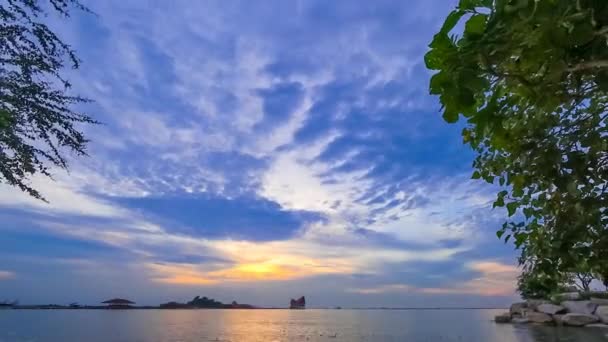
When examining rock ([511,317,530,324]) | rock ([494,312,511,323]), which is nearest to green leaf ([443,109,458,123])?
rock ([511,317,530,324])

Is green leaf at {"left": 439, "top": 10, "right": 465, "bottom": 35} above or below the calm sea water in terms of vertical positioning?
above

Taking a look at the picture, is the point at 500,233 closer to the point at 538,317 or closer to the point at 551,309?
the point at 551,309

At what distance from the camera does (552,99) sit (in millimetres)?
2172

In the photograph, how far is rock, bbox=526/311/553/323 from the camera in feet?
127

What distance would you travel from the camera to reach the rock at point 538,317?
3863cm

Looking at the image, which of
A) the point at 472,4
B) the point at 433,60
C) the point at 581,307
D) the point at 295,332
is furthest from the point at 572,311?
the point at 472,4

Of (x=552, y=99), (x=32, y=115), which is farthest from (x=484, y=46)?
(x=32, y=115)

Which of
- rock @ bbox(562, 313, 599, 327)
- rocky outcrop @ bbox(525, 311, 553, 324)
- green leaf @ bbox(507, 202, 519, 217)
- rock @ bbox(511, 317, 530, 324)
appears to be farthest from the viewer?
rock @ bbox(511, 317, 530, 324)

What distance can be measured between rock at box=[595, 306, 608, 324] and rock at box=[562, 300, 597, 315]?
0.73m

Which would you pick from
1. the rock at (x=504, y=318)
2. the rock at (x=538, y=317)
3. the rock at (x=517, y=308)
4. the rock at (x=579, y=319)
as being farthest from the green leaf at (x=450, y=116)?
the rock at (x=504, y=318)

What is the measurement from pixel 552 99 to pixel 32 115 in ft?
28.1

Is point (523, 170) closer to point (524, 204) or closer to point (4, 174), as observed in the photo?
point (524, 204)

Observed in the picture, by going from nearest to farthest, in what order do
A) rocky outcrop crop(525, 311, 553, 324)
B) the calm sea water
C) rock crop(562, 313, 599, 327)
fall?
the calm sea water < rock crop(562, 313, 599, 327) < rocky outcrop crop(525, 311, 553, 324)

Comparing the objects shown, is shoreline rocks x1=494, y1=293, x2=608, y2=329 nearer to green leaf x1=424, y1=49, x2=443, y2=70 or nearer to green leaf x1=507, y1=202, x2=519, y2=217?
green leaf x1=507, y1=202, x2=519, y2=217
